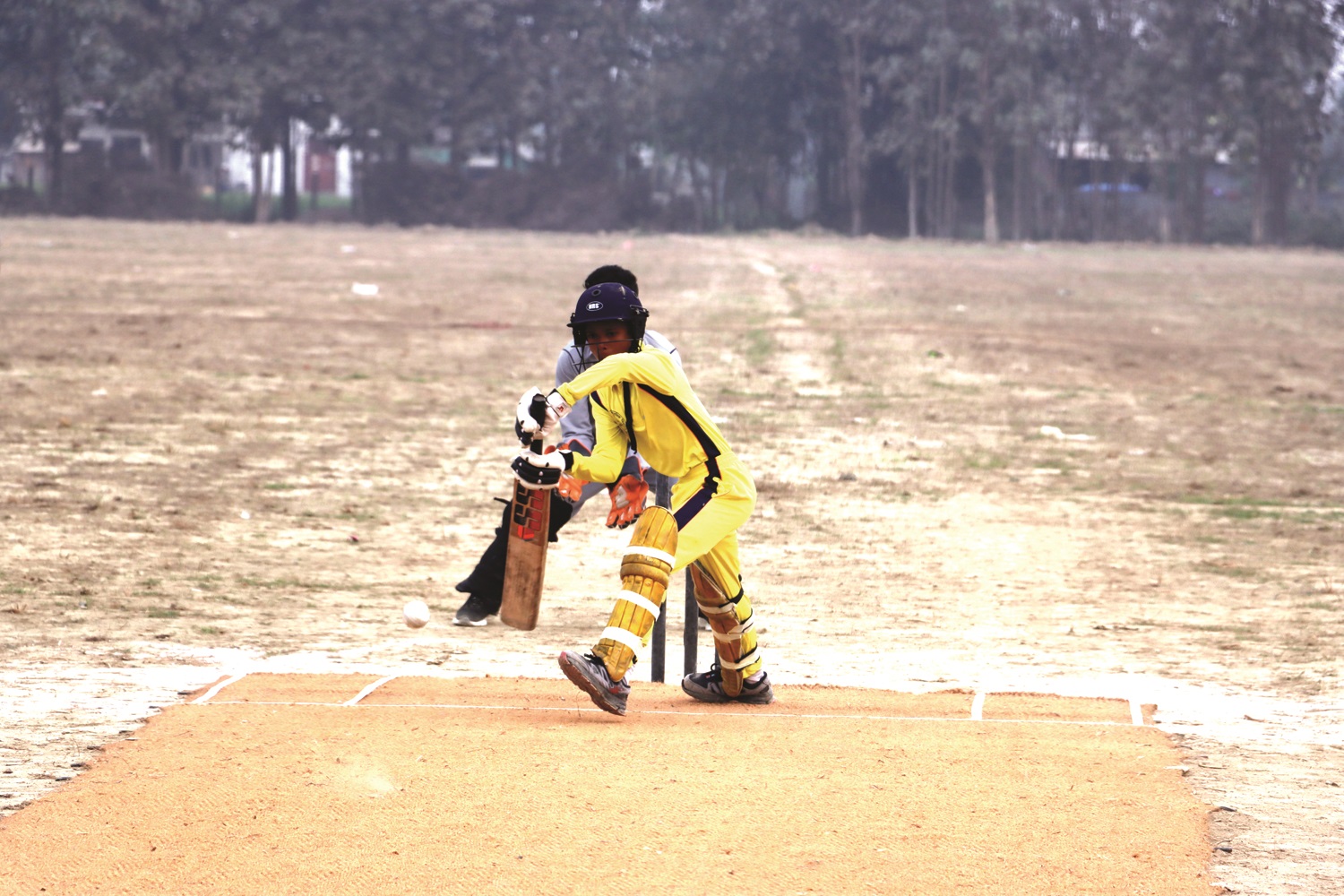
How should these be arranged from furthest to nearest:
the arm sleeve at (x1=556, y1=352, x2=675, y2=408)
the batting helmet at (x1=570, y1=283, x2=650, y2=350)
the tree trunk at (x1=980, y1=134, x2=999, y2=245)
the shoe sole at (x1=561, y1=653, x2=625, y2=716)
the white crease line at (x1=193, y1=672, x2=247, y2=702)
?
the tree trunk at (x1=980, y1=134, x2=999, y2=245)
the white crease line at (x1=193, y1=672, x2=247, y2=702)
the batting helmet at (x1=570, y1=283, x2=650, y2=350)
the arm sleeve at (x1=556, y1=352, x2=675, y2=408)
the shoe sole at (x1=561, y1=653, x2=625, y2=716)

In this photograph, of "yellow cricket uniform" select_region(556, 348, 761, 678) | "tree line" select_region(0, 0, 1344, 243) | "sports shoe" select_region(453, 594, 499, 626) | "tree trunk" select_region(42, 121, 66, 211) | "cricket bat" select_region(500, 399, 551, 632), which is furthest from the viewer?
"tree trunk" select_region(42, 121, 66, 211)

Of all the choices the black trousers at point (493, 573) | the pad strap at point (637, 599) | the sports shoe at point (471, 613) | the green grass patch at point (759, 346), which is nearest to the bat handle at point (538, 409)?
the pad strap at point (637, 599)

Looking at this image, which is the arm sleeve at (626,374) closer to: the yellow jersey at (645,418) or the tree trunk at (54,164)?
the yellow jersey at (645,418)

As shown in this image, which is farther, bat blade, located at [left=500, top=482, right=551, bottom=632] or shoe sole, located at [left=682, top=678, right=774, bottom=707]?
shoe sole, located at [left=682, top=678, right=774, bottom=707]

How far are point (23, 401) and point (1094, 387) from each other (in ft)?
37.5

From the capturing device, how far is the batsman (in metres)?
6.39

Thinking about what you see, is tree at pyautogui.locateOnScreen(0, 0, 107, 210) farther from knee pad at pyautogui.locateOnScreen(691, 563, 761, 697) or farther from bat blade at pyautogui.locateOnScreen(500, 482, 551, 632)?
knee pad at pyautogui.locateOnScreen(691, 563, 761, 697)

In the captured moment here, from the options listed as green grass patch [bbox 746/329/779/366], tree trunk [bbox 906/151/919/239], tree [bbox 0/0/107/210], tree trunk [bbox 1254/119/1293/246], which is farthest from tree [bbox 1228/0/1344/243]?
green grass patch [bbox 746/329/779/366]

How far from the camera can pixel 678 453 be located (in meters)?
6.75

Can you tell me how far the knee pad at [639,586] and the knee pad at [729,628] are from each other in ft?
1.19

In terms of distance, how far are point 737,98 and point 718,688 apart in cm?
6337

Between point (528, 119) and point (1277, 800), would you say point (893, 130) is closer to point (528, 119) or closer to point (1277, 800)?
point (528, 119)

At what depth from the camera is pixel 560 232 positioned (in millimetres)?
66625

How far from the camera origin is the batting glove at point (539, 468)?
631cm
